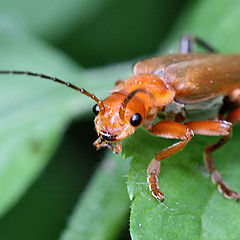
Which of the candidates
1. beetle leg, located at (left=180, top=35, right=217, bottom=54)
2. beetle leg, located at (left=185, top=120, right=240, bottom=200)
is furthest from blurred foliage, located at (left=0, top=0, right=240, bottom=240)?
beetle leg, located at (left=180, top=35, right=217, bottom=54)

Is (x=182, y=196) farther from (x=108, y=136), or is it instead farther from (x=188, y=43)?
(x=188, y=43)

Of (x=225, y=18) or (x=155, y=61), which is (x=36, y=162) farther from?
(x=225, y=18)

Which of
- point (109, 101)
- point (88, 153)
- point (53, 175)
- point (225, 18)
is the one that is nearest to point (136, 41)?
Answer: point (225, 18)

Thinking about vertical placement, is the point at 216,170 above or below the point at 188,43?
below

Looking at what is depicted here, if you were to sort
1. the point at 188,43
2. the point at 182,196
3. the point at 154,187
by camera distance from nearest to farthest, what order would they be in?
the point at 154,187 → the point at 182,196 → the point at 188,43

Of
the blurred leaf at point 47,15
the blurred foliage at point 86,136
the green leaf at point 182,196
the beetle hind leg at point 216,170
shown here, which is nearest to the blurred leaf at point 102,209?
the blurred foliage at point 86,136

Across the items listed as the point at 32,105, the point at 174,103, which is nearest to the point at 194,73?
the point at 174,103
